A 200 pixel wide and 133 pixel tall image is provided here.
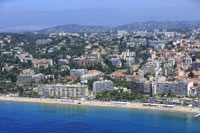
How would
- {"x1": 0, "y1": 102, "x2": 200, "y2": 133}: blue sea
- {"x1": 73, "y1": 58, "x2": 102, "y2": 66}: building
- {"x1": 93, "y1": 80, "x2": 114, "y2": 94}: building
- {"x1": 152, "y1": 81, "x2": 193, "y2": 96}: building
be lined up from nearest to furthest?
{"x1": 0, "y1": 102, "x2": 200, "y2": 133}: blue sea < {"x1": 152, "y1": 81, "x2": 193, "y2": 96}: building < {"x1": 93, "y1": 80, "x2": 114, "y2": 94}: building < {"x1": 73, "y1": 58, "x2": 102, "y2": 66}: building

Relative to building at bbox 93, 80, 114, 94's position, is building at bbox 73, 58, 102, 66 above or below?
above

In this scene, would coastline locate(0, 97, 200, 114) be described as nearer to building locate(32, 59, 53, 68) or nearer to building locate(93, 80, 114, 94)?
building locate(93, 80, 114, 94)

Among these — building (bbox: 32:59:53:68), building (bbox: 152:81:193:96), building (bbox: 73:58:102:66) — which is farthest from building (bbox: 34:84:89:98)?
building (bbox: 73:58:102:66)

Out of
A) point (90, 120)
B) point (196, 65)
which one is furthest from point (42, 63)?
point (90, 120)

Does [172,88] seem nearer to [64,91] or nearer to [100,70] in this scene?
[64,91]

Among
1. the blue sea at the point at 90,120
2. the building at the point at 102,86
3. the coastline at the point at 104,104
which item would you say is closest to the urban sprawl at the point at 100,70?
the building at the point at 102,86

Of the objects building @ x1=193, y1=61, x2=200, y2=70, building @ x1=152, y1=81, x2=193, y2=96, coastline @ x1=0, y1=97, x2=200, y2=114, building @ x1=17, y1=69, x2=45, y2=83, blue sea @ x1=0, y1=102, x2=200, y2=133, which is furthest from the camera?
building @ x1=193, y1=61, x2=200, y2=70
